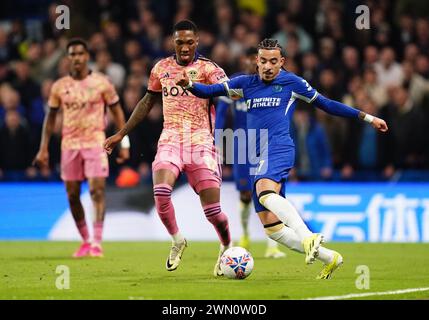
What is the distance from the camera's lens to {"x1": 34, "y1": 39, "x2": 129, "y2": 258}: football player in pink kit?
14680mm

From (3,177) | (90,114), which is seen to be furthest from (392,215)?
(3,177)

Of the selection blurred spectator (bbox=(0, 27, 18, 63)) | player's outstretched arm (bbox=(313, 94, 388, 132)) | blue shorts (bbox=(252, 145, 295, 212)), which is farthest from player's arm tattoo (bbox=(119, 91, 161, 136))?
blurred spectator (bbox=(0, 27, 18, 63))

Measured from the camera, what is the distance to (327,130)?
63.2 ft

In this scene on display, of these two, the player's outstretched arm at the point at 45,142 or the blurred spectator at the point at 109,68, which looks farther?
the blurred spectator at the point at 109,68

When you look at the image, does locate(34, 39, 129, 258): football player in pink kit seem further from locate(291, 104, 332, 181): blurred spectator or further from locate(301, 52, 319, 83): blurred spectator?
locate(301, 52, 319, 83): blurred spectator

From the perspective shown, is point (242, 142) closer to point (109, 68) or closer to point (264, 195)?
point (264, 195)

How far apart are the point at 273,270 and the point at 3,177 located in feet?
27.2

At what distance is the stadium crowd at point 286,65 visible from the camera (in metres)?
18.9

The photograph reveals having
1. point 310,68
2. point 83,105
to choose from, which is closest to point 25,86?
point 310,68

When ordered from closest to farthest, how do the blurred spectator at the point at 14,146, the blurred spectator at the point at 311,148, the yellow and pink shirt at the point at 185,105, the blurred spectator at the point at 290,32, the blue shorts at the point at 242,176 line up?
the yellow and pink shirt at the point at 185,105, the blue shorts at the point at 242,176, the blurred spectator at the point at 311,148, the blurred spectator at the point at 14,146, the blurred spectator at the point at 290,32

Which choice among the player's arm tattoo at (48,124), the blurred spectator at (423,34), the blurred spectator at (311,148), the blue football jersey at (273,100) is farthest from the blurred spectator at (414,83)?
the blue football jersey at (273,100)

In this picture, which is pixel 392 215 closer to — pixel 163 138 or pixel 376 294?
pixel 163 138

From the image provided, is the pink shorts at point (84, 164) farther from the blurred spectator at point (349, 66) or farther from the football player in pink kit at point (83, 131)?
the blurred spectator at point (349, 66)

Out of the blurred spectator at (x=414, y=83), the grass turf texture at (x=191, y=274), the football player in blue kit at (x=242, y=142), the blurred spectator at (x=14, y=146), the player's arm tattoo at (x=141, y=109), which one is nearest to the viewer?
the grass turf texture at (x=191, y=274)
